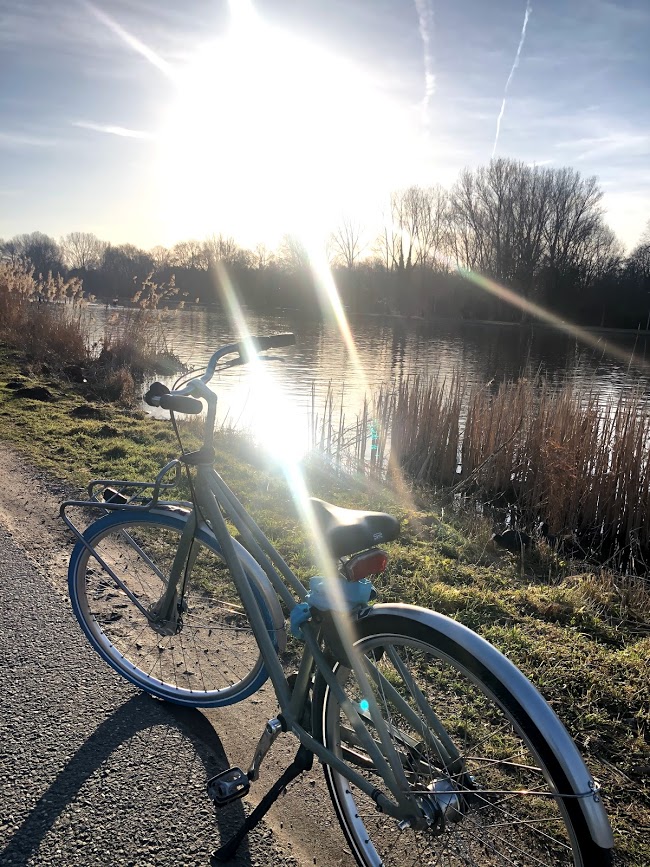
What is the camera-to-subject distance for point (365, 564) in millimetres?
1764

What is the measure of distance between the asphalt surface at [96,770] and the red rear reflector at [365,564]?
1032 mm

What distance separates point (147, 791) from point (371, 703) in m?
1.06

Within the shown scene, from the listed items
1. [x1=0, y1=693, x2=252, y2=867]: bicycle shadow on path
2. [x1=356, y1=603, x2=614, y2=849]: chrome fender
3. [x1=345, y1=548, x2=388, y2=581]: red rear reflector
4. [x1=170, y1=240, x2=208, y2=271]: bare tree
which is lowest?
[x1=0, y1=693, x2=252, y2=867]: bicycle shadow on path

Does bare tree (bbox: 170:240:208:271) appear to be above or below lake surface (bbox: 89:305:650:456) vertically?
above

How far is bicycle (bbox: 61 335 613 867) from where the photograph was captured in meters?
1.55

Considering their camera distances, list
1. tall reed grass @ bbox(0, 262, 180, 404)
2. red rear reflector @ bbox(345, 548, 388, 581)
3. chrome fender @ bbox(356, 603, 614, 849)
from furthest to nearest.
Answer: tall reed grass @ bbox(0, 262, 180, 404), red rear reflector @ bbox(345, 548, 388, 581), chrome fender @ bbox(356, 603, 614, 849)

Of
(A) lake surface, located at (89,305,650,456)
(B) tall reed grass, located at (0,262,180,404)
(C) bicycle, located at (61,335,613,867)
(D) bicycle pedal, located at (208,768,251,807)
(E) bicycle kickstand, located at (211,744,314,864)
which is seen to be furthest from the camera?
(B) tall reed grass, located at (0,262,180,404)

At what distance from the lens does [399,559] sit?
14.6 ft

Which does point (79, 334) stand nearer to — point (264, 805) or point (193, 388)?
point (193, 388)

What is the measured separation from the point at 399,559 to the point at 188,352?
15755 mm

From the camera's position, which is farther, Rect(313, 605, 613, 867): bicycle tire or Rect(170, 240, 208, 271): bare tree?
Rect(170, 240, 208, 271): bare tree

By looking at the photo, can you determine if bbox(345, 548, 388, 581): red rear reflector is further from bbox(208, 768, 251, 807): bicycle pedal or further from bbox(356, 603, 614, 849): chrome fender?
bbox(208, 768, 251, 807): bicycle pedal

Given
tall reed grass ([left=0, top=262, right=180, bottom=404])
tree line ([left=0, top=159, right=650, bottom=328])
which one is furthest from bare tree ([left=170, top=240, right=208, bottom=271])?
tall reed grass ([left=0, top=262, right=180, bottom=404])

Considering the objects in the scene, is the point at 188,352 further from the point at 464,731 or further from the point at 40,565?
the point at 464,731
